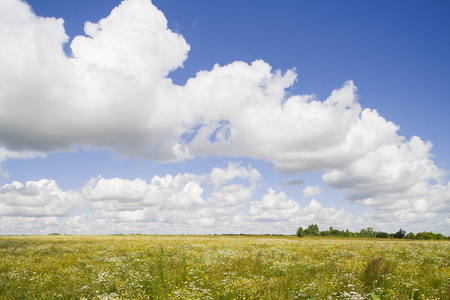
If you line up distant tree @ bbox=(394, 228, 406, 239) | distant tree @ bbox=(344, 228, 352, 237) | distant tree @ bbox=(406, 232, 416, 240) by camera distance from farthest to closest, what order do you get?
distant tree @ bbox=(344, 228, 352, 237) < distant tree @ bbox=(394, 228, 406, 239) < distant tree @ bbox=(406, 232, 416, 240)

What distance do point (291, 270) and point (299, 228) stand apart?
108 m

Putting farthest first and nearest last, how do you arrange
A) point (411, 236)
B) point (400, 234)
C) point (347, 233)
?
1. point (347, 233)
2. point (400, 234)
3. point (411, 236)

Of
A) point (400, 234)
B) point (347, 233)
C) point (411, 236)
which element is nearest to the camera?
point (411, 236)

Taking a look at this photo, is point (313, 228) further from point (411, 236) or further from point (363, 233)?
point (411, 236)

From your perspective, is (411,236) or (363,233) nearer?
(411,236)

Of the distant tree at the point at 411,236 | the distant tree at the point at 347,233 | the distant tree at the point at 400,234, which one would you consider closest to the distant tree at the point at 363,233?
the distant tree at the point at 347,233

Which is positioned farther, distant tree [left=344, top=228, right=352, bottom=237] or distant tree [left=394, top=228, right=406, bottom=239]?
distant tree [left=344, top=228, right=352, bottom=237]

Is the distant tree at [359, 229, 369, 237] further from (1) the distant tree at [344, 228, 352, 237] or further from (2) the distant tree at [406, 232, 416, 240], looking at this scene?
(2) the distant tree at [406, 232, 416, 240]


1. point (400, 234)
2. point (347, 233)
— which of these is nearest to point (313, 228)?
point (347, 233)

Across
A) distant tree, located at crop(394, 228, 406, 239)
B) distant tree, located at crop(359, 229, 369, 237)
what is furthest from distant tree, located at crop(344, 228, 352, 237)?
distant tree, located at crop(394, 228, 406, 239)

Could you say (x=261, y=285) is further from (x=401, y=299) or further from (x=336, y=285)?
(x=401, y=299)

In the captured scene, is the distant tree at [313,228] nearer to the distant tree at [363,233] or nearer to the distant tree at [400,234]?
the distant tree at [363,233]

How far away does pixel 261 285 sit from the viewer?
8.78 meters

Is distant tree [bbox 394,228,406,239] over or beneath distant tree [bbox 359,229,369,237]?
over
